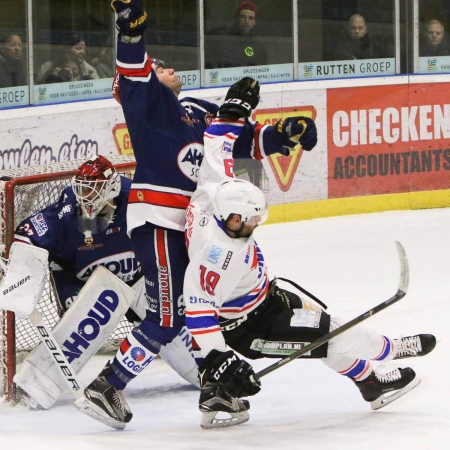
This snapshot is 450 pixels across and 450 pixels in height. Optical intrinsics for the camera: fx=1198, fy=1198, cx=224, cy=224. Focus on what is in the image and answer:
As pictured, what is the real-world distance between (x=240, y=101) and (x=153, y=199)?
434 mm

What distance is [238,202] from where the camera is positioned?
142 inches

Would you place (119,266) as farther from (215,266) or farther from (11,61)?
(11,61)

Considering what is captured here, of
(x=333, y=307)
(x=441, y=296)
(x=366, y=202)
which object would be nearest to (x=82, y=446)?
(x=333, y=307)

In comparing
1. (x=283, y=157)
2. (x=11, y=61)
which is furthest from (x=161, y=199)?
(x=283, y=157)

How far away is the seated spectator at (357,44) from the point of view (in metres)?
8.28

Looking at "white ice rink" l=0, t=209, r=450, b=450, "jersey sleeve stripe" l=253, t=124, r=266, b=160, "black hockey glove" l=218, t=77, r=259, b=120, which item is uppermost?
"black hockey glove" l=218, t=77, r=259, b=120

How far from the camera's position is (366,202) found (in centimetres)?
806

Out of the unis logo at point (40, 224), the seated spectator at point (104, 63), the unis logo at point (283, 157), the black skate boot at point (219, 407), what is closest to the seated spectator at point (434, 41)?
the unis logo at point (283, 157)

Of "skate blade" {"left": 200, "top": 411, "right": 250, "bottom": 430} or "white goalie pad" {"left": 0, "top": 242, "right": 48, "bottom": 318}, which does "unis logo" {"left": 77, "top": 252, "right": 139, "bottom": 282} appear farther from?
"skate blade" {"left": 200, "top": 411, "right": 250, "bottom": 430}

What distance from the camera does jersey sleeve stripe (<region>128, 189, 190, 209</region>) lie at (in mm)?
3887

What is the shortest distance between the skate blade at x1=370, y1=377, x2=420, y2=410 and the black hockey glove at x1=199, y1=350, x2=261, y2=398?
560mm

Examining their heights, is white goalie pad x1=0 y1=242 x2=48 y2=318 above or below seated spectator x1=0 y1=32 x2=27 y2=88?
below

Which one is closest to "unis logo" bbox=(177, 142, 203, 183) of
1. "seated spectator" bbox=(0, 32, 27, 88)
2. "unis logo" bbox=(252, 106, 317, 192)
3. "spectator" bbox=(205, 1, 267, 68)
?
"seated spectator" bbox=(0, 32, 27, 88)

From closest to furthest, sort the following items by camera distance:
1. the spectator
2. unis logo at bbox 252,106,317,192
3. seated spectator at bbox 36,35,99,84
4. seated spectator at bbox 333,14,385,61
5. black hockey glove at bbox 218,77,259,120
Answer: black hockey glove at bbox 218,77,259,120 → seated spectator at bbox 36,35,99,84 → unis logo at bbox 252,106,317,192 → the spectator → seated spectator at bbox 333,14,385,61
